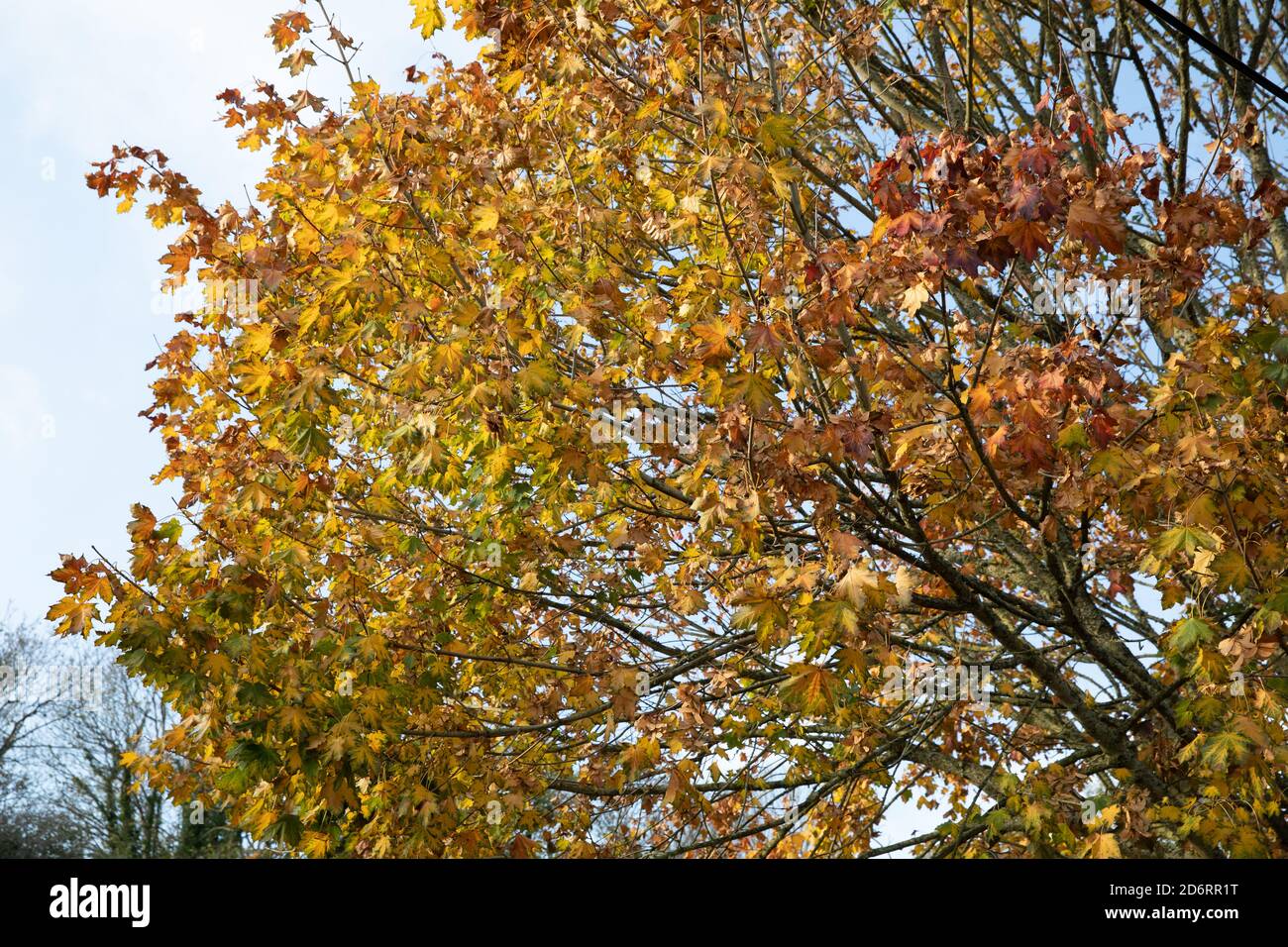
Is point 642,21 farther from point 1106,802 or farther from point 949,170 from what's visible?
point 1106,802

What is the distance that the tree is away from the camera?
4270mm

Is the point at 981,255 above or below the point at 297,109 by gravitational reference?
below

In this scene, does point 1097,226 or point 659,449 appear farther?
point 659,449

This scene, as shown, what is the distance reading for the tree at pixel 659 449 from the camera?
4.27 metres

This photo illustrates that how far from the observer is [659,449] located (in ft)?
16.8

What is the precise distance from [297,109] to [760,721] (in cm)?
462

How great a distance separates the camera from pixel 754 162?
448 cm
